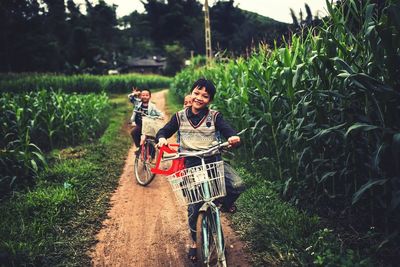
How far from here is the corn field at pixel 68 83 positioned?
62.2 feet

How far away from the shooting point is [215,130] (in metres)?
3.22

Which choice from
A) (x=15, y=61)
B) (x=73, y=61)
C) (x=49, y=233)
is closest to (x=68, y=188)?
(x=49, y=233)

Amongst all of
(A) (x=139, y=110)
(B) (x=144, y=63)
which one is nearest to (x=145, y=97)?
(A) (x=139, y=110)

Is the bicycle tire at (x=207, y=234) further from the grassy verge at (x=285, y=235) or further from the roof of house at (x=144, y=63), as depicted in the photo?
the roof of house at (x=144, y=63)

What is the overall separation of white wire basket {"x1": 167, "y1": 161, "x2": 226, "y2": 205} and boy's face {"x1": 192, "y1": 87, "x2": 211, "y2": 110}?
679 millimetres

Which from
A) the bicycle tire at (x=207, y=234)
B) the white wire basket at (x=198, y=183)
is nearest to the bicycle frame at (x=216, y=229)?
the bicycle tire at (x=207, y=234)

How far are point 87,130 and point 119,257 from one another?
7262mm

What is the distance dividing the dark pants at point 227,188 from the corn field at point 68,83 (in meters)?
9.97

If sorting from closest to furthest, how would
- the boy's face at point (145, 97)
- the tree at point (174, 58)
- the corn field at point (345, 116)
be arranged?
1. the corn field at point (345, 116)
2. the boy's face at point (145, 97)
3. the tree at point (174, 58)

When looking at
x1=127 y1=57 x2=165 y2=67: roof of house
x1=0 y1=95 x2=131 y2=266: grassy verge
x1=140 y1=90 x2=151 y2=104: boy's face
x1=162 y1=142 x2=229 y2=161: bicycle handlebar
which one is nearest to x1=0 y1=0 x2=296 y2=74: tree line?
x1=127 y1=57 x2=165 y2=67: roof of house

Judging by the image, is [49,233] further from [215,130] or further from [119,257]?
[215,130]

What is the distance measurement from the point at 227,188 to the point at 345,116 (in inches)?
67.1

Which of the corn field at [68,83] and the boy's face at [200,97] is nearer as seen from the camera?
the boy's face at [200,97]

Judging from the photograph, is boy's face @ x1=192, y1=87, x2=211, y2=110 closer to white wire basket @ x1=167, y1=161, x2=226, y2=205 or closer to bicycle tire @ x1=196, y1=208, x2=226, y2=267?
white wire basket @ x1=167, y1=161, x2=226, y2=205
